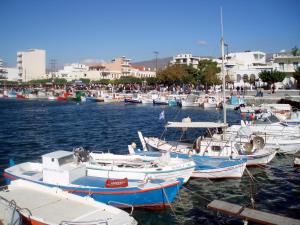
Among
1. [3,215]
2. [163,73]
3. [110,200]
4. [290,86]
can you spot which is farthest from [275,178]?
[163,73]

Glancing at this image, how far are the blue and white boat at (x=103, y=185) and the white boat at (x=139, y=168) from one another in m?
0.45

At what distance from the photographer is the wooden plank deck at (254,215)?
12.0 meters

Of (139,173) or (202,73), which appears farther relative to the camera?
(202,73)

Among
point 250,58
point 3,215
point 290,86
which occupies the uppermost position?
point 250,58

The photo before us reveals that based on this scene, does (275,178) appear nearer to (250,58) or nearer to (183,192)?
(183,192)

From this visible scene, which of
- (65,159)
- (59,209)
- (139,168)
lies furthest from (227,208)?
(65,159)

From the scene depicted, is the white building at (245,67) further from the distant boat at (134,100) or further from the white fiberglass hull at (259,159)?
the white fiberglass hull at (259,159)

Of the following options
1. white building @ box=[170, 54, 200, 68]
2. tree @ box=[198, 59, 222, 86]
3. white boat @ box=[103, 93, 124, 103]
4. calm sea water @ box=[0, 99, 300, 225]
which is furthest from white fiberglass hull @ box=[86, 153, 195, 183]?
white building @ box=[170, 54, 200, 68]

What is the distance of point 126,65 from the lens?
604ft

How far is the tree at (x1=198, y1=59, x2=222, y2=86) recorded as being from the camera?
102500mm

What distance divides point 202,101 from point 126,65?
4388 inches

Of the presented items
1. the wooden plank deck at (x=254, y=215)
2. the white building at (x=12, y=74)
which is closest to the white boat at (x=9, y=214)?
the wooden plank deck at (x=254, y=215)

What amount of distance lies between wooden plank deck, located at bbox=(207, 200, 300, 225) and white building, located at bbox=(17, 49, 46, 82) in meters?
191

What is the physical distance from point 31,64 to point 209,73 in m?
128
